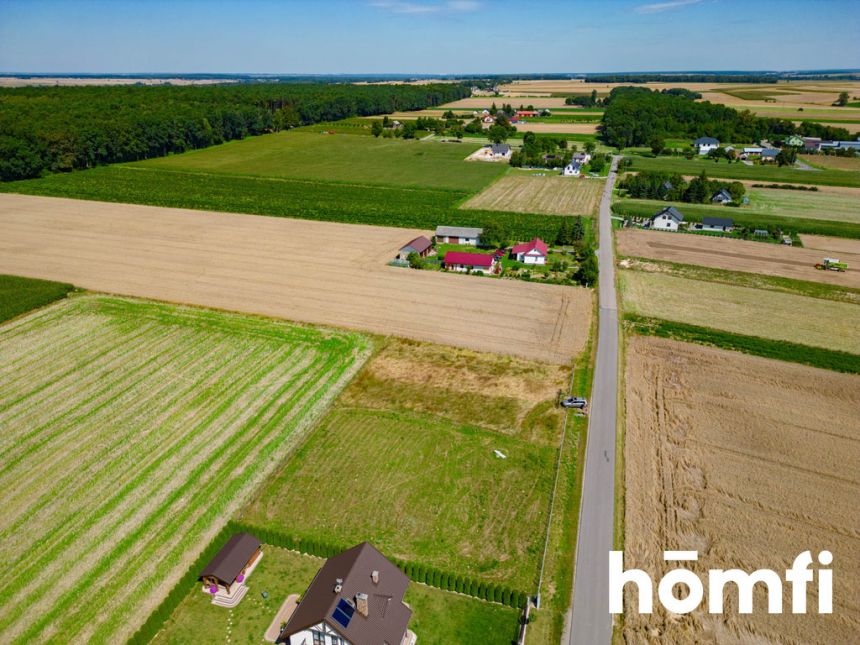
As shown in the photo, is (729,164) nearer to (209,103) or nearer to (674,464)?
(674,464)

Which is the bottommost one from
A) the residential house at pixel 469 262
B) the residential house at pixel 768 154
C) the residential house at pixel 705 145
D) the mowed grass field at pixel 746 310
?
the mowed grass field at pixel 746 310

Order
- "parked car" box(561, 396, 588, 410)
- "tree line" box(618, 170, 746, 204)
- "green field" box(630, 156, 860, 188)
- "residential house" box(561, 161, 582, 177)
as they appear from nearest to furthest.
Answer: "parked car" box(561, 396, 588, 410)
"tree line" box(618, 170, 746, 204)
"green field" box(630, 156, 860, 188)
"residential house" box(561, 161, 582, 177)

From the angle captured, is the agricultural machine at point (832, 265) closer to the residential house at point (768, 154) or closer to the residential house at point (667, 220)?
the residential house at point (667, 220)

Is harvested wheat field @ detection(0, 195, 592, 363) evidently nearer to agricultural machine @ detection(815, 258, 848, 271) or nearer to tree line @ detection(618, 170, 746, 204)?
agricultural machine @ detection(815, 258, 848, 271)

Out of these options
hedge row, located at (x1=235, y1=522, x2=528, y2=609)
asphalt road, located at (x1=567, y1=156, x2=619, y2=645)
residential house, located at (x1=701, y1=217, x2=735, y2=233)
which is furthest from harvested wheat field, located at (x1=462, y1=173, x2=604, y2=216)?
hedge row, located at (x1=235, y1=522, x2=528, y2=609)

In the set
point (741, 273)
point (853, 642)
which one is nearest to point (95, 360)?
point (853, 642)

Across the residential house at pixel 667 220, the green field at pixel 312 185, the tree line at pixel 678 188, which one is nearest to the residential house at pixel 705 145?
the tree line at pixel 678 188

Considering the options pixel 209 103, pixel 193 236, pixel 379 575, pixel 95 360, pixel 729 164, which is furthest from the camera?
pixel 209 103
